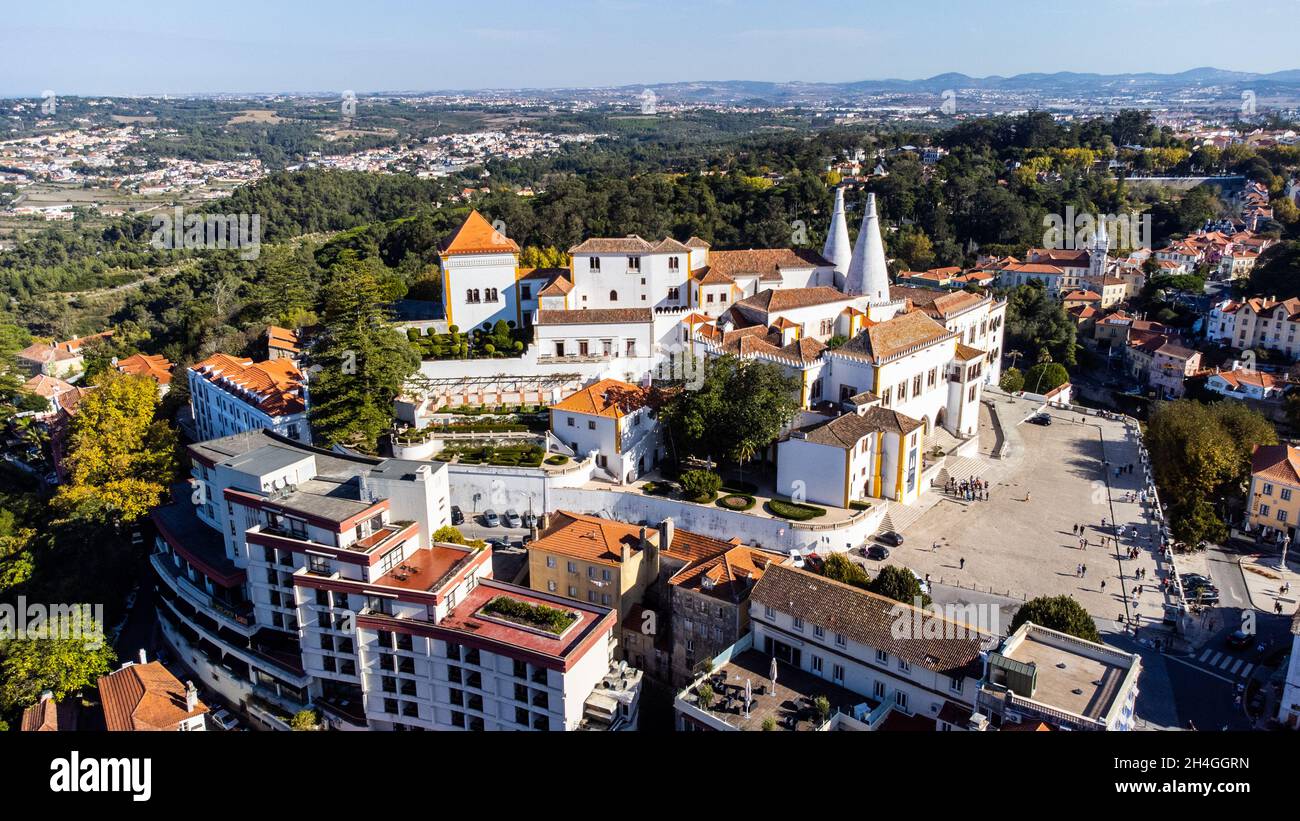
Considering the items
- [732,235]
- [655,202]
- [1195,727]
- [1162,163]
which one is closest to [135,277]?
[655,202]

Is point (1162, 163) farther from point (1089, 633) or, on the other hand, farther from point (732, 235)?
point (1089, 633)

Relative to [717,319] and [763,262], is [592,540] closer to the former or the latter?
[717,319]

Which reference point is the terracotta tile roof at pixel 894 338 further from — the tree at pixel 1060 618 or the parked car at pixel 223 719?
the parked car at pixel 223 719

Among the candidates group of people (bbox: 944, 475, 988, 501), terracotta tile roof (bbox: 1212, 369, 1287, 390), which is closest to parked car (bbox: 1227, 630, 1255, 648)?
group of people (bbox: 944, 475, 988, 501)

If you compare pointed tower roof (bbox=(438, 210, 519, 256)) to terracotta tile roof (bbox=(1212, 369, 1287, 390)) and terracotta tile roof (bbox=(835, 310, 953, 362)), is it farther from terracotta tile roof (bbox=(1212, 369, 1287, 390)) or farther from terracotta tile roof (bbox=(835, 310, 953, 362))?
Answer: terracotta tile roof (bbox=(1212, 369, 1287, 390))

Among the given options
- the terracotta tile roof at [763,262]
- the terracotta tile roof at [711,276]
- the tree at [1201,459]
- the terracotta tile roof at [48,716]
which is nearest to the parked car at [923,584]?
the tree at [1201,459]
